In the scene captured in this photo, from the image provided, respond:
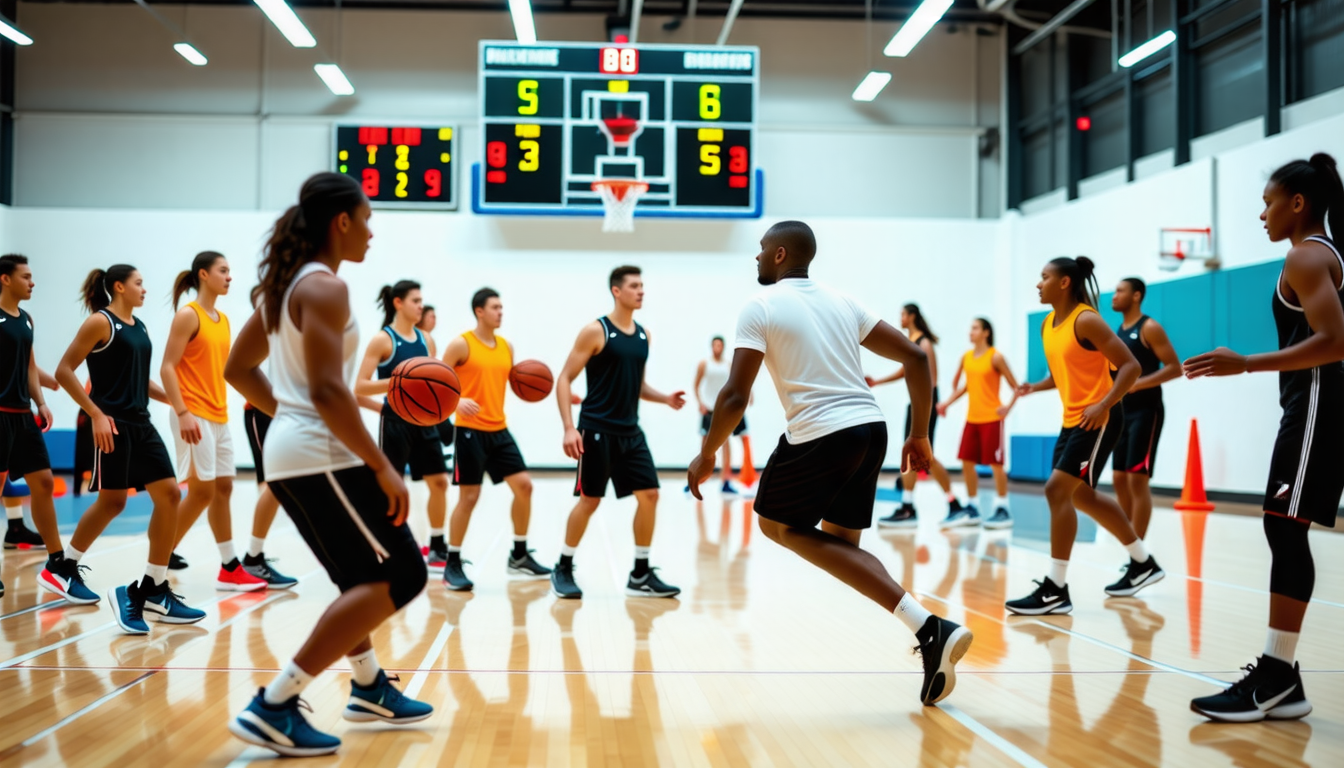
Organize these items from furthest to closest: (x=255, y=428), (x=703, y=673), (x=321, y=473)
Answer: (x=255, y=428), (x=703, y=673), (x=321, y=473)

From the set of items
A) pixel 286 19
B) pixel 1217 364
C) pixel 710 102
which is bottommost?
pixel 1217 364

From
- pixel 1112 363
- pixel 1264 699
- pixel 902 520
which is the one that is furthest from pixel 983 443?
pixel 1264 699

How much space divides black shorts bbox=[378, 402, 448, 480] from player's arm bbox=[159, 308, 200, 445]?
111cm

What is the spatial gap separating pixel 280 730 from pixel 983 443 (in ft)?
23.4

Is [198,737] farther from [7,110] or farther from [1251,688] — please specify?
[7,110]

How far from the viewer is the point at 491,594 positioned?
5.49m

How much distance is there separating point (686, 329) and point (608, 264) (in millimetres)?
1443

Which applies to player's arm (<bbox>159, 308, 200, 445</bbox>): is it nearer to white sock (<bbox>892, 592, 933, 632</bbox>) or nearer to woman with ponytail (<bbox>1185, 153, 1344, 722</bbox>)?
white sock (<bbox>892, 592, 933, 632</bbox>)

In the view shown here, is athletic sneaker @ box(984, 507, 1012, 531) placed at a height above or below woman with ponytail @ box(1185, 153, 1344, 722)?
below

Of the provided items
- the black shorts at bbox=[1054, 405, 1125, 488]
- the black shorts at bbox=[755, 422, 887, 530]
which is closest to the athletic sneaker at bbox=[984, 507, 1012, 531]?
the black shorts at bbox=[1054, 405, 1125, 488]

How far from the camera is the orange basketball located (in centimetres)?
452

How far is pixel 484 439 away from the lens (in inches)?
234

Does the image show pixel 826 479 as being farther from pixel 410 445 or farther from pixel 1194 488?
pixel 1194 488

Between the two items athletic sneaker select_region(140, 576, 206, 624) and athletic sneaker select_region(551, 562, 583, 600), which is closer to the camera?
athletic sneaker select_region(140, 576, 206, 624)
